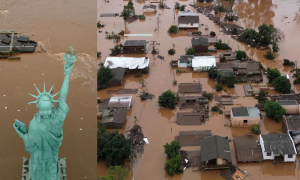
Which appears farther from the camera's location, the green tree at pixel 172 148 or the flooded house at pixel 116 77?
the flooded house at pixel 116 77

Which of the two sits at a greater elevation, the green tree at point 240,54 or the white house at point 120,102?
the green tree at point 240,54

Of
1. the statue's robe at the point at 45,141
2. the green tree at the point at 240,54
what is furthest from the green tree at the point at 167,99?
the statue's robe at the point at 45,141

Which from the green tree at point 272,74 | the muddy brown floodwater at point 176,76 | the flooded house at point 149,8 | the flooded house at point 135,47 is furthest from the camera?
the flooded house at point 149,8

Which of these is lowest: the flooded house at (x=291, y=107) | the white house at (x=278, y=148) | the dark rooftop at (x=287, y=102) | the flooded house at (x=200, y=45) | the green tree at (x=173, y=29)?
the white house at (x=278, y=148)

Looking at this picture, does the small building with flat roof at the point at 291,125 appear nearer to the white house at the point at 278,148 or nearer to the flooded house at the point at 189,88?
the white house at the point at 278,148

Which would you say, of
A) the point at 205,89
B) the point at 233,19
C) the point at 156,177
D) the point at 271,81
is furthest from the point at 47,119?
the point at 233,19

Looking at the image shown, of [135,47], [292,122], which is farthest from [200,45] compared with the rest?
[292,122]

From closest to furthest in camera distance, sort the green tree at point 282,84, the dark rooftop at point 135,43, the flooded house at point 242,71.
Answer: the green tree at point 282,84 < the flooded house at point 242,71 < the dark rooftop at point 135,43

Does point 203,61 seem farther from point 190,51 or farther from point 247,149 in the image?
point 247,149

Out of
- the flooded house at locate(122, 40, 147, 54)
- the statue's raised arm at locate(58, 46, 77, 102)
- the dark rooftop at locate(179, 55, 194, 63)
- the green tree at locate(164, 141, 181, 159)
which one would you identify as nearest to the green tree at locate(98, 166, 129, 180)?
the green tree at locate(164, 141, 181, 159)
